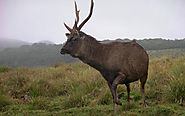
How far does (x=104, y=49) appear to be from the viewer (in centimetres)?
1053

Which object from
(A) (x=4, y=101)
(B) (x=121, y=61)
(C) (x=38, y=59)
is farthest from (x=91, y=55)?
(C) (x=38, y=59)

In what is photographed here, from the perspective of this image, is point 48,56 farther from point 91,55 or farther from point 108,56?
point 108,56

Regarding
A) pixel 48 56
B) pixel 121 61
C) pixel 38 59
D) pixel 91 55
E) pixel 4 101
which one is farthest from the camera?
pixel 48 56

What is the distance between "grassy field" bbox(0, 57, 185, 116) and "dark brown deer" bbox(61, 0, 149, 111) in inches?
34.4

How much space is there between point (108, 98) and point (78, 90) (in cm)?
131

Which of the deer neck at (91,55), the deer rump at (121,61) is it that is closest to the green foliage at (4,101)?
the deer neck at (91,55)

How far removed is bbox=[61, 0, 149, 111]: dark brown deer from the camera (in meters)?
10.2

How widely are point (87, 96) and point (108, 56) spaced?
2.51m

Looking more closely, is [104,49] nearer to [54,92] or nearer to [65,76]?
[54,92]

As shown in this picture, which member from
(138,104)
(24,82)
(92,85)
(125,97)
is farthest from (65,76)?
(138,104)

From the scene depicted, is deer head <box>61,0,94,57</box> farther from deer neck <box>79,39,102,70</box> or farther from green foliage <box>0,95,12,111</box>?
green foliage <box>0,95,12,111</box>

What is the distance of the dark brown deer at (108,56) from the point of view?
1020cm

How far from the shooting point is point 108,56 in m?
10.4

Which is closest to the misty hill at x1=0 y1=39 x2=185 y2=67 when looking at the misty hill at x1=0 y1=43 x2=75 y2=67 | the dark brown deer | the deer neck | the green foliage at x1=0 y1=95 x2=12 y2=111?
the misty hill at x1=0 y1=43 x2=75 y2=67
